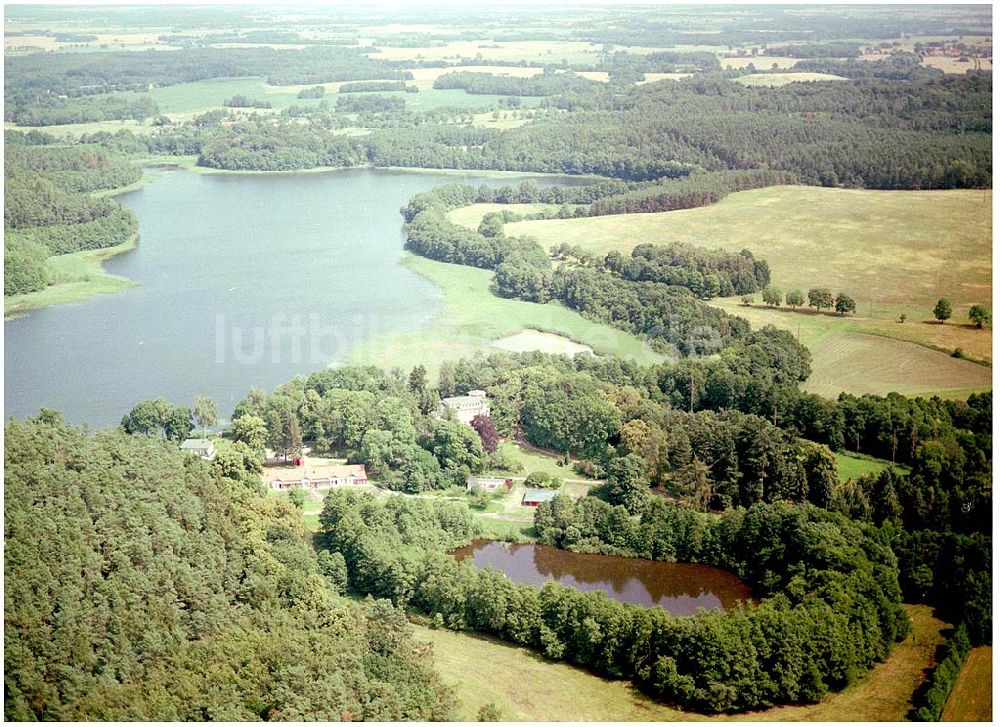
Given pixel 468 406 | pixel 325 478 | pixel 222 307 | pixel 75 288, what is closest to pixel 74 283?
pixel 75 288

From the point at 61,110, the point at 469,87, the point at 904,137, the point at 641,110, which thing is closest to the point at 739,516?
the point at 904,137

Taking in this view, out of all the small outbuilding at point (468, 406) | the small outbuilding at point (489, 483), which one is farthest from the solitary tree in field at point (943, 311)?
the small outbuilding at point (489, 483)

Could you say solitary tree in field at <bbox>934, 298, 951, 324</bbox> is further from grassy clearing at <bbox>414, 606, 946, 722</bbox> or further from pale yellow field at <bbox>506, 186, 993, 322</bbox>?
grassy clearing at <bbox>414, 606, 946, 722</bbox>

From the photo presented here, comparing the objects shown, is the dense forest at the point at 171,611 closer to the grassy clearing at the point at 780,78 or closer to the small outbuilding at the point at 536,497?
the small outbuilding at the point at 536,497

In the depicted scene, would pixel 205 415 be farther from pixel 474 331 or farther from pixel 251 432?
pixel 474 331

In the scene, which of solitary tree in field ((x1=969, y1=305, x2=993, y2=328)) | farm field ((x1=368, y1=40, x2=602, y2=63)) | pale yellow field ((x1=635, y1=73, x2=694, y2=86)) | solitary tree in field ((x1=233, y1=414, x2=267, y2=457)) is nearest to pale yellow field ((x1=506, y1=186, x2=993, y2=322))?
solitary tree in field ((x1=969, y1=305, x2=993, y2=328))

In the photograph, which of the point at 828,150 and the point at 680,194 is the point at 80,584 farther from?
the point at 828,150

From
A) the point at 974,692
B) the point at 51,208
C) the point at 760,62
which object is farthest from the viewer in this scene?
the point at 760,62
